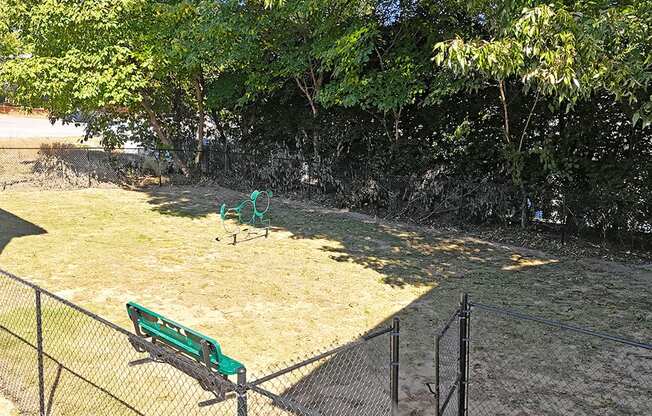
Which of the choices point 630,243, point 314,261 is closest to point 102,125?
point 314,261

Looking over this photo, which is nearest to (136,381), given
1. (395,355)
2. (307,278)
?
(395,355)

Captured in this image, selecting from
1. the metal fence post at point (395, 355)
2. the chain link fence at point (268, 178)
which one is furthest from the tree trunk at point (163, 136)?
the metal fence post at point (395, 355)

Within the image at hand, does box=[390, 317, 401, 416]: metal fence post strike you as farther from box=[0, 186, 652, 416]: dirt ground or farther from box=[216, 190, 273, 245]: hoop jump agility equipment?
box=[216, 190, 273, 245]: hoop jump agility equipment

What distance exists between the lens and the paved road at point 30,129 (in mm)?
27875

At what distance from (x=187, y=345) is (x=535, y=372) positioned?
314 cm

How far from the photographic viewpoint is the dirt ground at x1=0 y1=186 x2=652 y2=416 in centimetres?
598

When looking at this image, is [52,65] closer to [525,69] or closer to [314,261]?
[314,261]

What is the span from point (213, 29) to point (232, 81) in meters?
3.82

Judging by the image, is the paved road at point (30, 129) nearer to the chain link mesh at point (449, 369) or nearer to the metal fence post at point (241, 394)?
the chain link mesh at point (449, 369)

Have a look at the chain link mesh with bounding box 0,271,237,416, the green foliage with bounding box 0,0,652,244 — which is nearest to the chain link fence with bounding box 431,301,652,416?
the chain link mesh with bounding box 0,271,237,416

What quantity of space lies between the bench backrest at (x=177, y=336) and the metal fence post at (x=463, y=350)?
1594 mm

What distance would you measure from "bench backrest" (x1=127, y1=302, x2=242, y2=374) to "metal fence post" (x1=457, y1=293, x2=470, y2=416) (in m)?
1.59

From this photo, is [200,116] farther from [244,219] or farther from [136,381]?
[136,381]

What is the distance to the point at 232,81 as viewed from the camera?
1561cm
